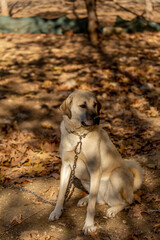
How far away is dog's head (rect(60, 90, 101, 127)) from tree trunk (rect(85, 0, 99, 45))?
486 inches

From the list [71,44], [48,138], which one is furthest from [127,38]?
[48,138]

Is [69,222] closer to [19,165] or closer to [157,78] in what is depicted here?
[19,165]

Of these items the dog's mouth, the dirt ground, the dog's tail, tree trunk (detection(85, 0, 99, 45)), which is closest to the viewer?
the dog's mouth

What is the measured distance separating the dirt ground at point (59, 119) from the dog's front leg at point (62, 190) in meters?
0.09

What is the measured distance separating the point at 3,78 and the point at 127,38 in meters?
7.72

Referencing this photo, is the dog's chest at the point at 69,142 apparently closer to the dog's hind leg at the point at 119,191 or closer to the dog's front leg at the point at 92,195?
the dog's front leg at the point at 92,195

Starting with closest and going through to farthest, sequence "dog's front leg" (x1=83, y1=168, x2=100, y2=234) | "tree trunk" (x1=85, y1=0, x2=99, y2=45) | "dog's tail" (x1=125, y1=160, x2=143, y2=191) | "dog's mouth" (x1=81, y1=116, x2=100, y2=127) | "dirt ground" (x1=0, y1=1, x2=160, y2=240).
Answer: "dog's mouth" (x1=81, y1=116, x2=100, y2=127)
"dog's front leg" (x1=83, y1=168, x2=100, y2=234)
"dirt ground" (x1=0, y1=1, x2=160, y2=240)
"dog's tail" (x1=125, y1=160, x2=143, y2=191)
"tree trunk" (x1=85, y1=0, x2=99, y2=45)

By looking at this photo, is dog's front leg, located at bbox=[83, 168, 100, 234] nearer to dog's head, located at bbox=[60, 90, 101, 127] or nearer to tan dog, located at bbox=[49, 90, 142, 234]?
tan dog, located at bbox=[49, 90, 142, 234]

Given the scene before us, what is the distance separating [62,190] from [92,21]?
1247cm

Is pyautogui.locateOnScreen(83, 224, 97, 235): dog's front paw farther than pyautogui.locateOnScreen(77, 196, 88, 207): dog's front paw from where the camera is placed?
No

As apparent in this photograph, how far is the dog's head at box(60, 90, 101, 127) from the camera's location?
3658 mm

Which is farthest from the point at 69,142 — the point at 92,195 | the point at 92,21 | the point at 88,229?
the point at 92,21

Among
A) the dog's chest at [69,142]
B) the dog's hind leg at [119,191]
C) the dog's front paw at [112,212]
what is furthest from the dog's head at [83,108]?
the dog's front paw at [112,212]

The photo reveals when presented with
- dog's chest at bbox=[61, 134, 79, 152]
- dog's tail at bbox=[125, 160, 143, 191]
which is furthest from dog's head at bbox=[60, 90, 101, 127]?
dog's tail at bbox=[125, 160, 143, 191]
